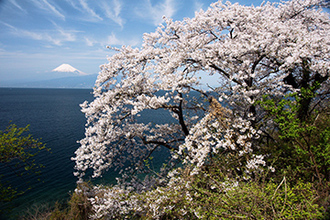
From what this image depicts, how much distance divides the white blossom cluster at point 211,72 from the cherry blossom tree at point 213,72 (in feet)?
0.13

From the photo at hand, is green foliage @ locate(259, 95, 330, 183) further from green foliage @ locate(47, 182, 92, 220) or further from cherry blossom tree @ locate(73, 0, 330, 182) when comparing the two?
green foliage @ locate(47, 182, 92, 220)

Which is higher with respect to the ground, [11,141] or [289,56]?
[289,56]

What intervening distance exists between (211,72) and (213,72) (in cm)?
12

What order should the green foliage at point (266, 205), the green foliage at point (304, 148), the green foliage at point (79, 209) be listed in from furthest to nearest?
the green foliage at point (79, 209) → the green foliage at point (304, 148) → the green foliage at point (266, 205)

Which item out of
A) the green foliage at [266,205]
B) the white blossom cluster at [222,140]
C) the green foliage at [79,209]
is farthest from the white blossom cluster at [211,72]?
the green foliage at [266,205]

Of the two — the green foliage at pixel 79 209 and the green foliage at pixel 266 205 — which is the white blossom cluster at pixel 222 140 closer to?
the green foliage at pixel 266 205

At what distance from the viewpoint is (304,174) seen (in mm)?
5172

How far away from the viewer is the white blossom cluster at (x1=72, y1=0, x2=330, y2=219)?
6824 mm

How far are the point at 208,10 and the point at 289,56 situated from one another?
194 inches

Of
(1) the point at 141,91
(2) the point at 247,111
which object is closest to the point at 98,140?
(1) the point at 141,91

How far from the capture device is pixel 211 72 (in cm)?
868

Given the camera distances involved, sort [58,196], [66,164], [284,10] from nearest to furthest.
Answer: [284,10] < [58,196] < [66,164]

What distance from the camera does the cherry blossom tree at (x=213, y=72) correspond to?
6879 millimetres

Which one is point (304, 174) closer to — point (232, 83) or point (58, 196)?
point (232, 83)
